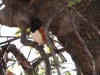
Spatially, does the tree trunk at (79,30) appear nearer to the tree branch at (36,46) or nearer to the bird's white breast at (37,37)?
the tree branch at (36,46)

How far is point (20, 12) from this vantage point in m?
2.60

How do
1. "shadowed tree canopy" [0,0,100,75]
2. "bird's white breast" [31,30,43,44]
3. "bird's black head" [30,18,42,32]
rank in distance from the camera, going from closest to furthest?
"shadowed tree canopy" [0,0,100,75]
"bird's black head" [30,18,42,32]
"bird's white breast" [31,30,43,44]

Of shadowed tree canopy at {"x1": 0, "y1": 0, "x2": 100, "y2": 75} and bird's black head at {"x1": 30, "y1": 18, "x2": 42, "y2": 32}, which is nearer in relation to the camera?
shadowed tree canopy at {"x1": 0, "y1": 0, "x2": 100, "y2": 75}

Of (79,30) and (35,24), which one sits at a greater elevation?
(35,24)

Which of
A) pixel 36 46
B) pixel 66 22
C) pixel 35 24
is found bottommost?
pixel 36 46

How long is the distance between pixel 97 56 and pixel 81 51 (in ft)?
0.52

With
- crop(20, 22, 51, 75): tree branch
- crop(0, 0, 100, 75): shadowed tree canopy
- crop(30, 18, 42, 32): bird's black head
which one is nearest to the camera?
crop(20, 22, 51, 75): tree branch

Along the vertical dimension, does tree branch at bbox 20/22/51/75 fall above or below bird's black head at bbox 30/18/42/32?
below

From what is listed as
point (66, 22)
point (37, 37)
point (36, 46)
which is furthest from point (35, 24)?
point (36, 46)

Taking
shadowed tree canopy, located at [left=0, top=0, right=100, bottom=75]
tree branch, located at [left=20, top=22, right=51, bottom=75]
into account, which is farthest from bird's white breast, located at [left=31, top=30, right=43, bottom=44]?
tree branch, located at [left=20, top=22, right=51, bottom=75]

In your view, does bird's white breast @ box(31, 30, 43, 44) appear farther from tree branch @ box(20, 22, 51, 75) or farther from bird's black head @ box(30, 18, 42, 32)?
tree branch @ box(20, 22, 51, 75)

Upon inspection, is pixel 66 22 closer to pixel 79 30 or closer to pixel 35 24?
pixel 79 30

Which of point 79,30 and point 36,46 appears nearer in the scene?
point 36,46

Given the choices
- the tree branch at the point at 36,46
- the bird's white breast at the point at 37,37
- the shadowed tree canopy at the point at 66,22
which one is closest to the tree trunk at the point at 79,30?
the shadowed tree canopy at the point at 66,22
